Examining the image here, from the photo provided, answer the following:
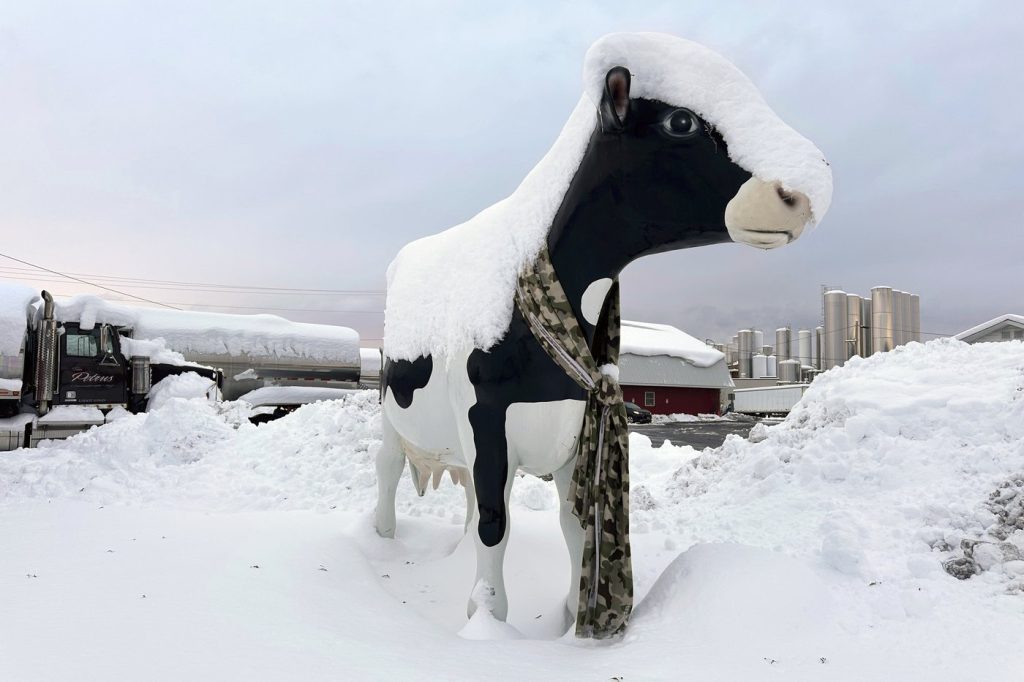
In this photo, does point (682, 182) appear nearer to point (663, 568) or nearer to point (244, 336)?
point (663, 568)

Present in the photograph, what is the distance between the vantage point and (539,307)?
111 inches

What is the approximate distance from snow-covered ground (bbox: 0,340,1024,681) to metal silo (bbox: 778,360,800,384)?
38.4 m

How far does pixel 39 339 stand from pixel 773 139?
41.6 feet

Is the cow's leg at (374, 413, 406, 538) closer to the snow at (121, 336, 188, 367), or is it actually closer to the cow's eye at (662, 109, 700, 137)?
the cow's eye at (662, 109, 700, 137)

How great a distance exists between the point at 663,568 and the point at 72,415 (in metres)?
11.2

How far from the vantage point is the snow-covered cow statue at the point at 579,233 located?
8.14ft

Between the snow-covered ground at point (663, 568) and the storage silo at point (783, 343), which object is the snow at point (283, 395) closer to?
the snow-covered ground at point (663, 568)

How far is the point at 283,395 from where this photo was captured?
16.1 meters

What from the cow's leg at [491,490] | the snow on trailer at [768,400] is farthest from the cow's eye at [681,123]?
the snow on trailer at [768,400]

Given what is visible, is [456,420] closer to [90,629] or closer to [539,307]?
[539,307]

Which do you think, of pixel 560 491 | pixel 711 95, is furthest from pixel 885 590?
pixel 711 95

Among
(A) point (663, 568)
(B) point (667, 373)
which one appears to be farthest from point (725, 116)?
(B) point (667, 373)

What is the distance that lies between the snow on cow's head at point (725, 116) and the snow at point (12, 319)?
11.8 meters

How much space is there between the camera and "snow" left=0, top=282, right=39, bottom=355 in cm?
1056
